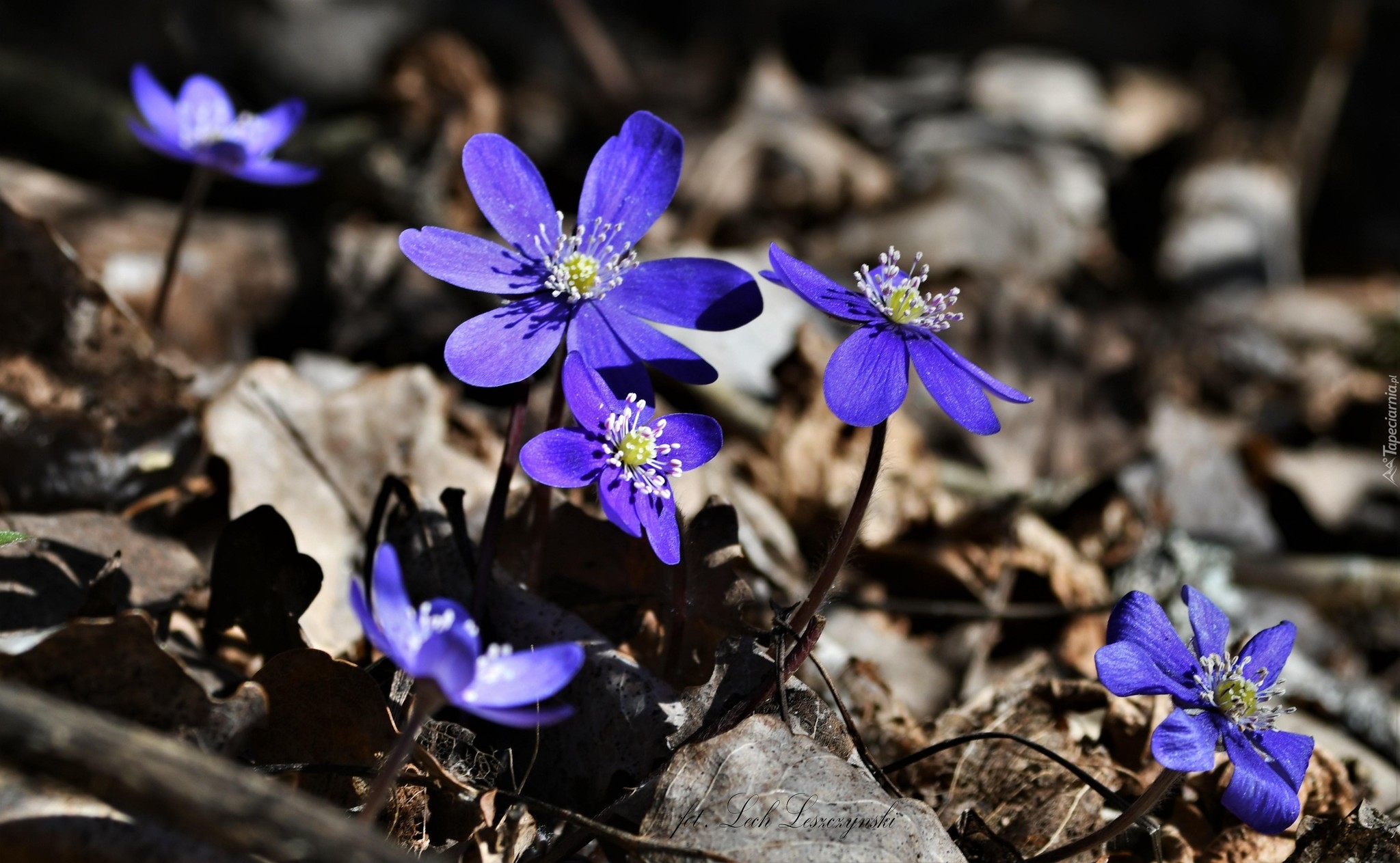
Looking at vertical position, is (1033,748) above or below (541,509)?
below

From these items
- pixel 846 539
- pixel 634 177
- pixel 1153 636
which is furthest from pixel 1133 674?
pixel 634 177

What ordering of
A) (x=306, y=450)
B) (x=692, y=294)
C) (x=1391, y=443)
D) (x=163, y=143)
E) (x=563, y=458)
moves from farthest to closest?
1. (x=1391, y=443)
2. (x=163, y=143)
3. (x=306, y=450)
4. (x=692, y=294)
5. (x=563, y=458)

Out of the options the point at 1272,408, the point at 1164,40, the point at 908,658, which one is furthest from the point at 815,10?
the point at 908,658

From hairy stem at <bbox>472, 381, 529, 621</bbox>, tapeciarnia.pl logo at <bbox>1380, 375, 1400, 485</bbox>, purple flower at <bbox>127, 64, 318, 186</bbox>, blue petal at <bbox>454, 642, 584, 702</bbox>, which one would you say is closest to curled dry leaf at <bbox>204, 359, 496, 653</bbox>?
hairy stem at <bbox>472, 381, 529, 621</bbox>

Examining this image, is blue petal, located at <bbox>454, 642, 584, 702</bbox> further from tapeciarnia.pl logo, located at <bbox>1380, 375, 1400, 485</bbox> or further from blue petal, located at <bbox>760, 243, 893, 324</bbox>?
tapeciarnia.pl logo, located at <bbox>1380, 375, 1400, 485</bbox>

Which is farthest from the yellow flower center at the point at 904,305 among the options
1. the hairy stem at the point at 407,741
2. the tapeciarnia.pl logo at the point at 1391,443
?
the tapeciarnia.pl logo at the point at 1391,443

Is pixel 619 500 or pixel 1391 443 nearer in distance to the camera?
pixel 619 500

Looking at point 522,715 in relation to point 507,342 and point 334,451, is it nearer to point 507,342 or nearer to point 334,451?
point 507,342

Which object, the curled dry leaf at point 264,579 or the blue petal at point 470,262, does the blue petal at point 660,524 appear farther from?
the curled dry leaf at point 264,579
